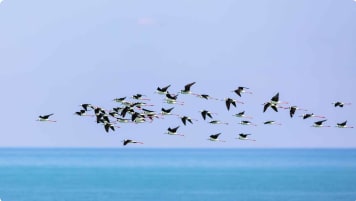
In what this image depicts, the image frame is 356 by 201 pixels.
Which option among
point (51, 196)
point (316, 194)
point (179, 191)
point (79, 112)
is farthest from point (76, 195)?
point (79, 112)

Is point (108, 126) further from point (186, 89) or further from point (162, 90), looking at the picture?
point (186, 89)

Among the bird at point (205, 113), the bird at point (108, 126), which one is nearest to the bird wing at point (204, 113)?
the bird at point (205, 113)

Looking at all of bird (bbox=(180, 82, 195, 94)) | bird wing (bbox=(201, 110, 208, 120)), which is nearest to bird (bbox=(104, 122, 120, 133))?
bird (bbox=(180, 82, 195, 94))

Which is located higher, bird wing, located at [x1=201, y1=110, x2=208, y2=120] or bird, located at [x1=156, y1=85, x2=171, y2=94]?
bird, located at [x1=156, y1=85, x2=171, y2=94]

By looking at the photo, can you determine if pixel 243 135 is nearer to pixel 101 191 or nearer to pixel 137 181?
pixel 101 191

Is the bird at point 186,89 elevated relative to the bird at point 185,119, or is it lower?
elevated

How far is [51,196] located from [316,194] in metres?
18.0

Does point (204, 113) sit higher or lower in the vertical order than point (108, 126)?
higher

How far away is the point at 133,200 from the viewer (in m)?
60.8

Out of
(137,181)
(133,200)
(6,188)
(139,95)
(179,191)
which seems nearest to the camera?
(139,95)

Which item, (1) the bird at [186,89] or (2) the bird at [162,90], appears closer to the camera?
(1) the bird at [186,89]

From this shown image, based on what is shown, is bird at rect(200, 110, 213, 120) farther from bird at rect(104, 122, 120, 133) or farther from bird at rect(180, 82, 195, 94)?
bird at rect(104, 122, 120, 133)

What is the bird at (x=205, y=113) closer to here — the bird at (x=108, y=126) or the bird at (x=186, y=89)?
the bird at (x=186, y=89)

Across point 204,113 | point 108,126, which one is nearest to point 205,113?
point 204,113
